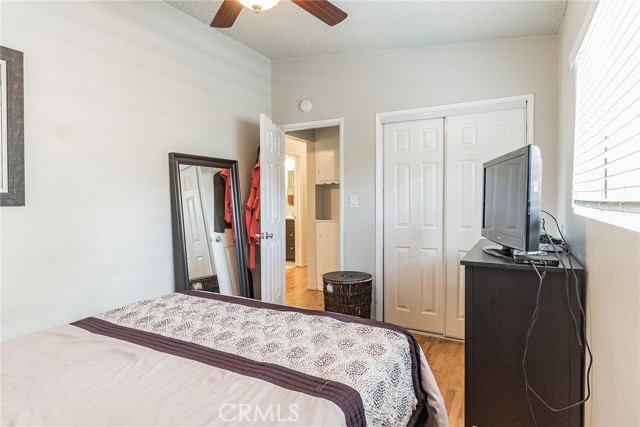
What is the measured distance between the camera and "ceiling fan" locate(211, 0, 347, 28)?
165cm

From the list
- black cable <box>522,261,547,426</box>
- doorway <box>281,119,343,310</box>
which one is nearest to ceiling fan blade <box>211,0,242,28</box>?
black cable <box>522,261,547,426</box>

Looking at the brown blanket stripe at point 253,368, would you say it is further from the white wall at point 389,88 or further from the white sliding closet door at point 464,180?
the white sliding closet door at point 464,180

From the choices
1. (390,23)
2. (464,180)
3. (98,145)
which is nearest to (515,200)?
(464,180)

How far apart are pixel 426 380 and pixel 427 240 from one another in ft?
6.13

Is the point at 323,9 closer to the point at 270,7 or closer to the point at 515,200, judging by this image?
the point at 270,7

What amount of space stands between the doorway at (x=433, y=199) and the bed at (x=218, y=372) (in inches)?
69.0

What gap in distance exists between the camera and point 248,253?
3.39 m

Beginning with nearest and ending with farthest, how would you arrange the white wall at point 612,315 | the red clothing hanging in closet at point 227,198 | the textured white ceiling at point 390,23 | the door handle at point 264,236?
the white wall at point 612,315 < the textured white ceiling at point 390,23 < the red clothing hanging in closet at point 227,198 < the door handle at point 264,236

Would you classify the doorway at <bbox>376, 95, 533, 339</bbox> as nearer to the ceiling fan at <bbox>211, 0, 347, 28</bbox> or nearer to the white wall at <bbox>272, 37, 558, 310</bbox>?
the white wall at <bbox>272, 37, 558, 310</bbox>

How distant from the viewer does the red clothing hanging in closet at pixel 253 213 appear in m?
3.33

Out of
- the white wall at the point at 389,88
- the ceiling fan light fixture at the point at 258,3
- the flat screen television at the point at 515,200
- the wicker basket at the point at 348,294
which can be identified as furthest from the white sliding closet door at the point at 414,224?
the ceiling fan light fixture at the point at 258,3

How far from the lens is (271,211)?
3373mm

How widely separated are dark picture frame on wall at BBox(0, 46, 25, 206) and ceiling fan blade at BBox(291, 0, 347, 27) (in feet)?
4.60

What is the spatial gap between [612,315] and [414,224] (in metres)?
2.20
